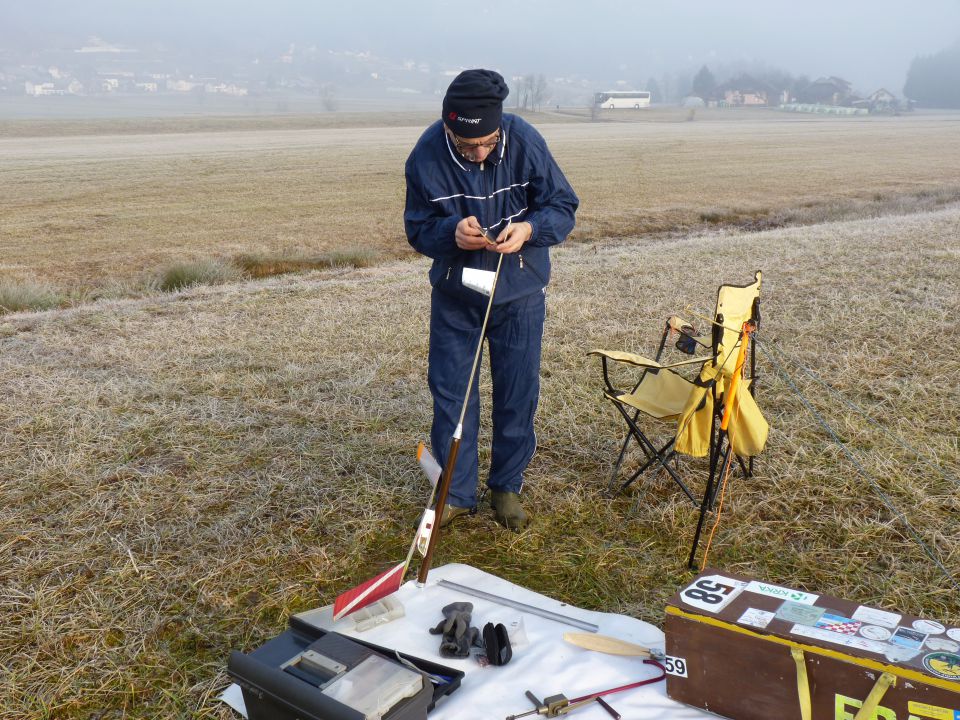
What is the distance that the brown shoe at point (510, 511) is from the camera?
3697mm

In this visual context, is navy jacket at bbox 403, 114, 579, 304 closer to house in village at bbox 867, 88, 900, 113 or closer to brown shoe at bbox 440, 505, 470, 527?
brown shoe at bbox 440, 505, 470, 527

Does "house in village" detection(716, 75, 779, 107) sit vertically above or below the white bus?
above

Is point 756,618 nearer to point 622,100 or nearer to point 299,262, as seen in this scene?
point 299,262

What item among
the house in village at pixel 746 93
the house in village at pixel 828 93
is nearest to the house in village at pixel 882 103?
the house in village at pixel 828 93

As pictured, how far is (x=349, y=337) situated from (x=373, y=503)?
8.98 feet

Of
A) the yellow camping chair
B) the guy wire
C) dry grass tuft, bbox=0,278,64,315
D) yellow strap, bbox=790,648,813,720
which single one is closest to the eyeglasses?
the yellow camping chair

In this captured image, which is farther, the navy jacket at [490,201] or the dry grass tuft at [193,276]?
the dry grass tuft at [193,276]

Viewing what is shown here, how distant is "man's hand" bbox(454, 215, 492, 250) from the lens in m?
3.10

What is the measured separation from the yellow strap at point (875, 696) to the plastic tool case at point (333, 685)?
1.18 m

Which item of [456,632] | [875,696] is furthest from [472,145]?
[875,696]

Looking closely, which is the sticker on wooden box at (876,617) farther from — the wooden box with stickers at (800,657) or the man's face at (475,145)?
the man's face at (475,145)

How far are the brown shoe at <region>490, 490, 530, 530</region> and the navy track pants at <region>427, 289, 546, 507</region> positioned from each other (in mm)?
38

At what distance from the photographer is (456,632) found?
2867mm

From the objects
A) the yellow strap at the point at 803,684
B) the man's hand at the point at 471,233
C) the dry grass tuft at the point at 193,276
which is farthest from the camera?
the dry grass tuft at the point at 193,276
